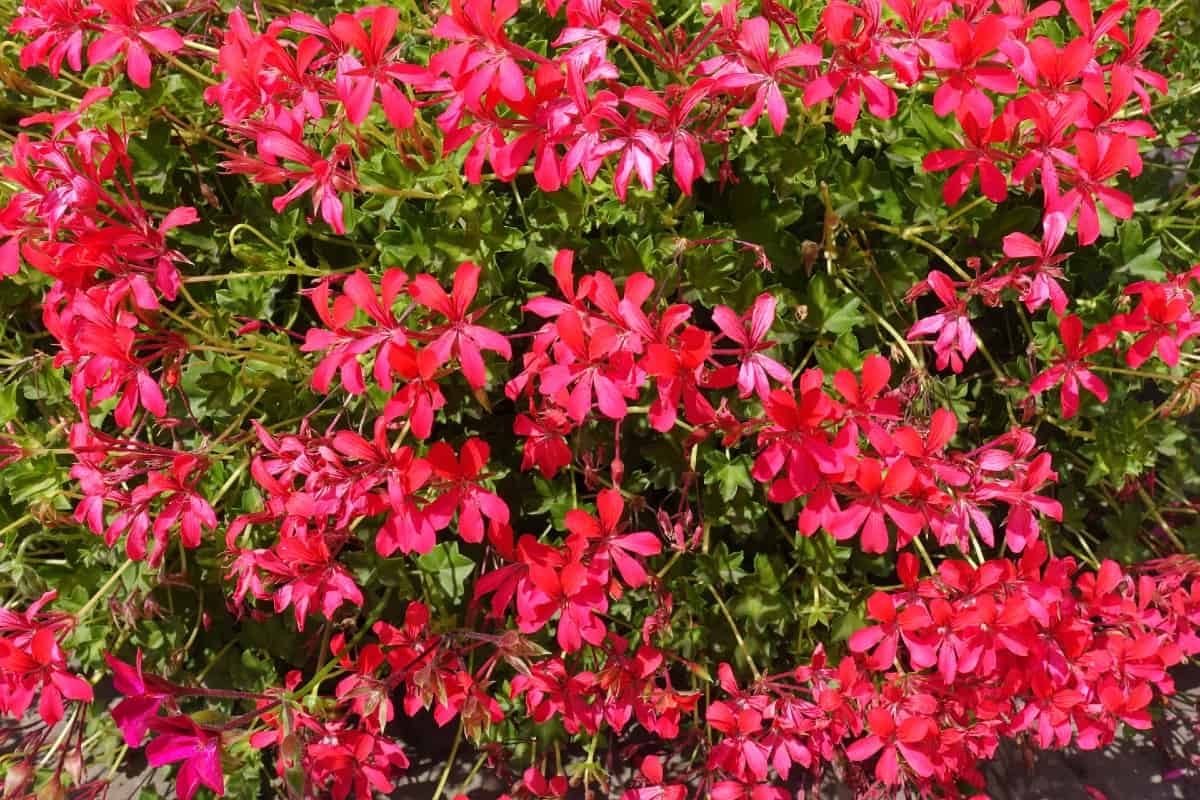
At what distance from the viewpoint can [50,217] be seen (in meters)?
1.40

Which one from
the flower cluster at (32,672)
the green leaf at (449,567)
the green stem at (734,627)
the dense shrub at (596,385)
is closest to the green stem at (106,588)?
the dense shrub at (596,385)

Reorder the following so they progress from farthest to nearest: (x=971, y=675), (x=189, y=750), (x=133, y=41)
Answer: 1. (x=971, y=675)
2. (x=133, y=41)
3. (x=189, y=750)

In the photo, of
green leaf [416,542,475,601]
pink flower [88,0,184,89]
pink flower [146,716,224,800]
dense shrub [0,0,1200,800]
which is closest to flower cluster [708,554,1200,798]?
dense shrub [0,0,1200,800]

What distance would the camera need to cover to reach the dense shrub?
1.26 meters

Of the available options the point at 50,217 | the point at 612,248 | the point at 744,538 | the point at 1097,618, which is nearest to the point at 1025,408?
the point at 1097,618

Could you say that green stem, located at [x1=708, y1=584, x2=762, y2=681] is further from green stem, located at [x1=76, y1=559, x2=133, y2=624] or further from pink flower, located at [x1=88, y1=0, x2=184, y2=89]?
pink flower, located at [x1=88, y1=0, x2=184, y2=89]

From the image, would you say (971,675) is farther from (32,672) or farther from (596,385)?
(32,672)

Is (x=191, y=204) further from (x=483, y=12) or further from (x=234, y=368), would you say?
(x=483, y=12)

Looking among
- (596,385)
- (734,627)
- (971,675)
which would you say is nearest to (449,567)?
(734,627)

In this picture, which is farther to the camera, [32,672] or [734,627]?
[734,627]

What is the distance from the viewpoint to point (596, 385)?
1229 mm

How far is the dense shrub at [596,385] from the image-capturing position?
126 centimetres

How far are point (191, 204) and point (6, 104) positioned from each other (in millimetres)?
485

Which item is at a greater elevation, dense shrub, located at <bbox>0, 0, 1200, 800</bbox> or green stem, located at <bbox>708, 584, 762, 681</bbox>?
dense shrub, located at <bbox>0, 0, 1200, 800</bbox>
